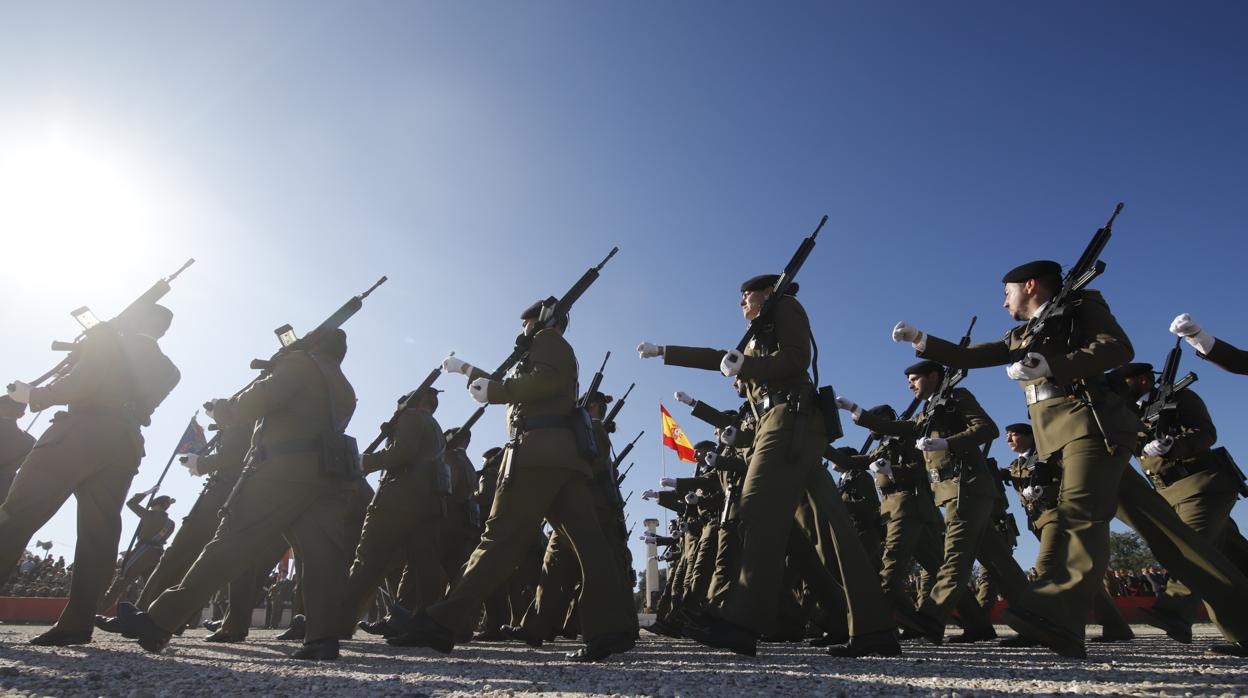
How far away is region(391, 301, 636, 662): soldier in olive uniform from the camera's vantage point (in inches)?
174

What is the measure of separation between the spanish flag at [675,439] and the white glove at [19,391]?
16799 millimetres

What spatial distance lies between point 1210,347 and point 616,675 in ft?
12.2

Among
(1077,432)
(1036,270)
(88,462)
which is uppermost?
(1036,270)

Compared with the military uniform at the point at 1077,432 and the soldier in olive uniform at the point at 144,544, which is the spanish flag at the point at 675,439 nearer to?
the soldier in olive uniform at the point at 144,544

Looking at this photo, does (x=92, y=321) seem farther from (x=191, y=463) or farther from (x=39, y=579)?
(x=39, y=579)

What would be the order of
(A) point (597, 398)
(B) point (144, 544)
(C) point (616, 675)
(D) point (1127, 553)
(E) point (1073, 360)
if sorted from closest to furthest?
(C) point (616, 675) < (E) point (1073, 360) < (A) point (597, 398) < (B) point (144, 544) < (D) point (1127, 553)

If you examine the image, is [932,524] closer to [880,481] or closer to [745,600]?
[880,481]

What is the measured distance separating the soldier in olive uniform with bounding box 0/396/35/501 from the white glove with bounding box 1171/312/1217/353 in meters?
9.96

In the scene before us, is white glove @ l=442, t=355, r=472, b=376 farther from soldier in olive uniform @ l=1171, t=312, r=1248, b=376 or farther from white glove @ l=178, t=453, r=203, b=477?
soldier in olive uniform @ l=1171, t=312, r=1248, b=376

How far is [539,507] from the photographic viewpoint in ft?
15.0

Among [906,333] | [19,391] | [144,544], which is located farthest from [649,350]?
[144,544]

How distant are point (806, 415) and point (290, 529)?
132 inches

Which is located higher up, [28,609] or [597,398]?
[597,398]

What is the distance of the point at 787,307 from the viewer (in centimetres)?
518
